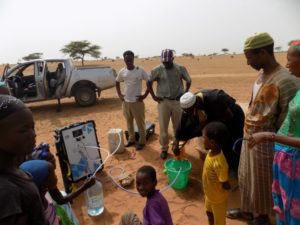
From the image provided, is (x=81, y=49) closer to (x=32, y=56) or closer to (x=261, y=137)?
(x=32, y=56)

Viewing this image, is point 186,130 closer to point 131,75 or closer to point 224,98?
point 224,98

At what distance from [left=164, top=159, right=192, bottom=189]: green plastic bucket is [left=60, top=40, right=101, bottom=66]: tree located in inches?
1680

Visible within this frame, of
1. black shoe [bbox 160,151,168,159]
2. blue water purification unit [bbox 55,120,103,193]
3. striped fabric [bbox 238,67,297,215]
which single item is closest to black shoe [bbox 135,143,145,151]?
black shoe [bbox 160,151,168,159]

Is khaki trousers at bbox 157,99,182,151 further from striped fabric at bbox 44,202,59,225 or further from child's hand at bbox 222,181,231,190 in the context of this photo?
striped fabric at bbox 44,202,59,225

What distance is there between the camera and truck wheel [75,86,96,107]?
34.1 ft

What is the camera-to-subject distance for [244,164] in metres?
3.10

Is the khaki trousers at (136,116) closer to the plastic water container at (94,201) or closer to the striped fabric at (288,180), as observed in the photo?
the plastic water container at (94,201)

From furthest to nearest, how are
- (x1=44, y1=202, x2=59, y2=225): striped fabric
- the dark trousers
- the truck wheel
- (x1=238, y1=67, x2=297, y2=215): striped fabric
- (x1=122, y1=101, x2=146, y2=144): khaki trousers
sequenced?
the truck wheel < (x1=122, y1=101, x2=146, y2=144): khaki trousers < the dark trousers < (x1=238, y1=67, x2=297, y2=215): striped fabric < (x1=44, y1=202, x2=59, y2=225): striped fabric

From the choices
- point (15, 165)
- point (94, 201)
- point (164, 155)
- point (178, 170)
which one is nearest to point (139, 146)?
point (164, 155)

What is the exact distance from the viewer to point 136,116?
5.77 m

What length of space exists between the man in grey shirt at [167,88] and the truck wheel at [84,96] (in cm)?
561

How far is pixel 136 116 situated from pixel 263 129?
331cm

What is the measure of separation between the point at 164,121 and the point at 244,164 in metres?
2.39

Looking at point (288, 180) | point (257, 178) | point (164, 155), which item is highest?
point (288, 180)
